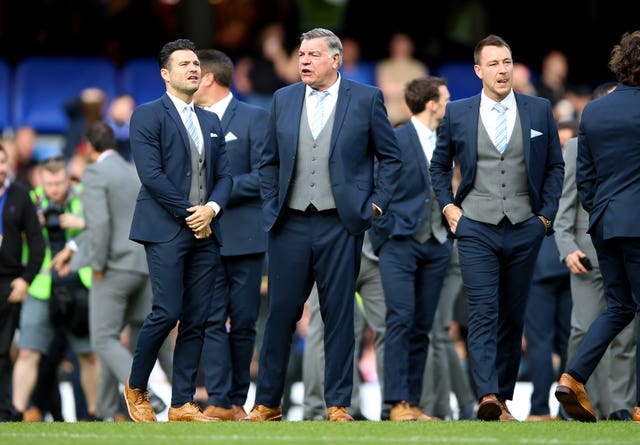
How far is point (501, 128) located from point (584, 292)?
184 centimetres

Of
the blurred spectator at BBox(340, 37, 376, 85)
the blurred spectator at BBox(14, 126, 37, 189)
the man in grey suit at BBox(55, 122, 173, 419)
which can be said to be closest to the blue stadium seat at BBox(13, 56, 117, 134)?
the blurred spectator at BBox(14, 126, 37, 189)

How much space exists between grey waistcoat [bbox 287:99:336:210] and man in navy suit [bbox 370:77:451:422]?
64.0 inches

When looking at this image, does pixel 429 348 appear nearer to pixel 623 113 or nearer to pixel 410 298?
pixel 410 298

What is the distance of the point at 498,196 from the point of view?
9508 mm

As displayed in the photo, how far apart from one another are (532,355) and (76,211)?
157 inches

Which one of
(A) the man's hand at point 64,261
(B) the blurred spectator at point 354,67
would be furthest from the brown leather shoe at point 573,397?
(B) the blurred spectator at point 354,67

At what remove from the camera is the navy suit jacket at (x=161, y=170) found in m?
9.16

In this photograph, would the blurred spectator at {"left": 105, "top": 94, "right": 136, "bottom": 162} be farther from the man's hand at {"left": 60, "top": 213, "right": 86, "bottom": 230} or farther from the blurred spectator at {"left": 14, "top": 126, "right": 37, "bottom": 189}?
the man's hand at {"left": 60, "top": 213, "right": 86, "bottom": 230}

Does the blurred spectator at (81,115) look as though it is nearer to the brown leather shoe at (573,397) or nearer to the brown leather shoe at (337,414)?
the brown leather shoe at (337,414)

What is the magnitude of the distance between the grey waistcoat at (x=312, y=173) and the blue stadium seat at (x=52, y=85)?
31.0 feet

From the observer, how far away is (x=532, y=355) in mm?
11789

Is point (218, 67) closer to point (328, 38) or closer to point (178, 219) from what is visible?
point (328, 38)

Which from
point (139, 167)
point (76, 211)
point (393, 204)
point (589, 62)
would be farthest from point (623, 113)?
point (589, 62)

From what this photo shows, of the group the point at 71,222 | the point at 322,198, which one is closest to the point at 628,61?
the point at 322,198
